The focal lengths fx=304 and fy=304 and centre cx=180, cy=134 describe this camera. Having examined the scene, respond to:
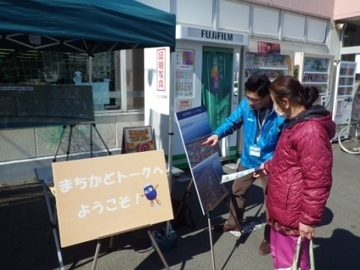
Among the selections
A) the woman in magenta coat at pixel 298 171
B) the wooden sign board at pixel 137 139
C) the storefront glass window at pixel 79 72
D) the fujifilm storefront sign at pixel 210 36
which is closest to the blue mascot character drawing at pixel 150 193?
the woman in magenta coat at pixel 298 171

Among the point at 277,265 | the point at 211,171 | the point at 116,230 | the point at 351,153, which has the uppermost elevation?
the point at 211,171

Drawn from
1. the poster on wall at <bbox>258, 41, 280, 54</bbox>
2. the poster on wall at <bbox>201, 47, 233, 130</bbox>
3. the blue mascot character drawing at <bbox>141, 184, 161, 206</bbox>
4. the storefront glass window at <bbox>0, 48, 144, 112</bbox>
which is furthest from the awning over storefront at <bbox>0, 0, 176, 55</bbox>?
the poster on wall at <bbox>258, 41, 280, 54</bbox>

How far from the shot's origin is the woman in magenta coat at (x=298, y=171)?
5.99ft

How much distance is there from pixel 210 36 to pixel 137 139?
2.32 metres

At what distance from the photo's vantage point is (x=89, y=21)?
241 cm

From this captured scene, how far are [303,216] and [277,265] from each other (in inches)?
22.7

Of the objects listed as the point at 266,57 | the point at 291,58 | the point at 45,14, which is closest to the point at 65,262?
the point at 45,14

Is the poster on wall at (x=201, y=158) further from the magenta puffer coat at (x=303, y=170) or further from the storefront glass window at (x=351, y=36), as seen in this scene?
the storefront glass window at (x=351, y=36)

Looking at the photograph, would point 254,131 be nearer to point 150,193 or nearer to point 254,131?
point 254,131

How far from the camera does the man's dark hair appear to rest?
283 cm

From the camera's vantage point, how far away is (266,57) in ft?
23.0

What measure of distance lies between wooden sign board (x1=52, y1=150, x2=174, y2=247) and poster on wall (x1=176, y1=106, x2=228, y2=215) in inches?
11.6

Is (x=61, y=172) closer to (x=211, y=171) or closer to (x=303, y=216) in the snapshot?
(x=211, y=171)

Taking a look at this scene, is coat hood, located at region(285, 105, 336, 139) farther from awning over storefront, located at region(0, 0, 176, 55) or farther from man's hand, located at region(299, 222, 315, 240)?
awning over storefront, located at region(0, 0, 176, 55)
